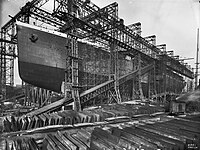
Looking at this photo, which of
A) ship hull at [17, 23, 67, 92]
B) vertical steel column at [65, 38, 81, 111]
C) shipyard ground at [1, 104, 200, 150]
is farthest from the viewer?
ship hull at [17, 23, 67, 92]

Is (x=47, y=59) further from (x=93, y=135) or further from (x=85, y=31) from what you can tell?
(x=93, y=135)

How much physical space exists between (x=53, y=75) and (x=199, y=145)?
45.7 ft

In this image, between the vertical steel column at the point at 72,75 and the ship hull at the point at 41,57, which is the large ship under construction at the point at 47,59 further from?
the vertical steel column at the point at 72,75

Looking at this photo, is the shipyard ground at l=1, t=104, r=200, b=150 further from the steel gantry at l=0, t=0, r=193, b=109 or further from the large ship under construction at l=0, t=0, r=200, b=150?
the steel gantry at l=0, t=0, r=193, b=109

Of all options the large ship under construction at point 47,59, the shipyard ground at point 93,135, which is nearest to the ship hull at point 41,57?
the large ship under construction at point 47,59

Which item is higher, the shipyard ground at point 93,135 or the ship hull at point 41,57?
the ship hull at point 41,57

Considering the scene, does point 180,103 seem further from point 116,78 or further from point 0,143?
point 0,143

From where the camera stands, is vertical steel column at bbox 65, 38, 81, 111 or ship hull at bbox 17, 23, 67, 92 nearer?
vertical steel column at bbox 65, 38, 81, 111

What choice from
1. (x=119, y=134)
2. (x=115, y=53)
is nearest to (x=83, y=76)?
(x=115, y=53)

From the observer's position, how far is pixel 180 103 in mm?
11742

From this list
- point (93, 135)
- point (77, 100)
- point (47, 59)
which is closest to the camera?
point (93, 135)

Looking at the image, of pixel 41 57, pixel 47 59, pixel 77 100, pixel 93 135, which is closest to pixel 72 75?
pixel 77 100

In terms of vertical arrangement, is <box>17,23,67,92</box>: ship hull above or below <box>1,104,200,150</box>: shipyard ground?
above

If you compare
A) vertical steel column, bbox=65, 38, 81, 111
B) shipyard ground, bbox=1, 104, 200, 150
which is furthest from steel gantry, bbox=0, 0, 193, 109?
shipyard ground, bbox=1, 104, 200, 150
